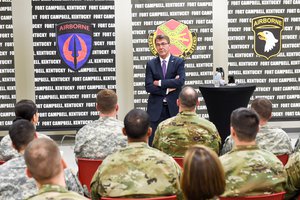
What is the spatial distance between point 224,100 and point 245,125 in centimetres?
272

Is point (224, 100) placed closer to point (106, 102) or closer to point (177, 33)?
point (106, 102)

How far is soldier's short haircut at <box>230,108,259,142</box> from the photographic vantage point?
8.57ft

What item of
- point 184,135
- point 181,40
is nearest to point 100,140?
point 184,135

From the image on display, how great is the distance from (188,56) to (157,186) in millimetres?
5038

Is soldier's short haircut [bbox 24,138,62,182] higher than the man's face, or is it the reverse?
the man's face

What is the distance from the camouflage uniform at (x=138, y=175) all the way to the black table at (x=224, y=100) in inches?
114

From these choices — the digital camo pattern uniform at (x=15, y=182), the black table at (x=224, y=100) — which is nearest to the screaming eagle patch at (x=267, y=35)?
the black table at (x=224, y=100)

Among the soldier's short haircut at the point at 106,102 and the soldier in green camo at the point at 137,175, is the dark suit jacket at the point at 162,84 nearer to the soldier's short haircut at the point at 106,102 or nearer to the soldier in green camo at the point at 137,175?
the soldier's short haircut at the point at 106,102

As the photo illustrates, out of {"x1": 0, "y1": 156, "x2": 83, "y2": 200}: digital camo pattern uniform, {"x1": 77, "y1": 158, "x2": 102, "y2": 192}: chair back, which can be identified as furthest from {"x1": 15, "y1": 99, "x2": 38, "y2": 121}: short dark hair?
{"x1": 0, "y1": 156, "x2": 83, "y2": 200}: digital camo pattern uniform

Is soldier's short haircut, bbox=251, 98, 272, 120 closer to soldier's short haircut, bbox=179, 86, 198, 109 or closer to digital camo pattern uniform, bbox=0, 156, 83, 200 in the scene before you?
soldier's short haircut, bbox=179, 86, 198, 109

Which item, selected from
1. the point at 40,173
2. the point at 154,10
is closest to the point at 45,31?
the point at 154,10

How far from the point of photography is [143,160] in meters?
2.44

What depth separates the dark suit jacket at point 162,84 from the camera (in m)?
5.49

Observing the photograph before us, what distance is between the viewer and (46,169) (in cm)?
194
